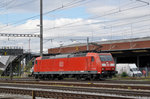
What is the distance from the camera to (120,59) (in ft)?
222

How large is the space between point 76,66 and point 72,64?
96 cm

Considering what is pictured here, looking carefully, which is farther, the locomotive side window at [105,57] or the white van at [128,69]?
the white van at [128,69]

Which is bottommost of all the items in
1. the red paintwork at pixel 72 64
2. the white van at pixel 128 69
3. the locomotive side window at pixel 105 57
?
the white van at pixel 128 69

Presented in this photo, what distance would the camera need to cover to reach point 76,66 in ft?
120

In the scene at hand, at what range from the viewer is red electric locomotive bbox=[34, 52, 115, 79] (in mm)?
33406

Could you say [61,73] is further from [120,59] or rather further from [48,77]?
[120,59]

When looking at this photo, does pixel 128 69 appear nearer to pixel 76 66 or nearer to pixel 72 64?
pixel 72 64

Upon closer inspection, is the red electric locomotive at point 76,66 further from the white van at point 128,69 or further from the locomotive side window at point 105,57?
the white van at point 128,69

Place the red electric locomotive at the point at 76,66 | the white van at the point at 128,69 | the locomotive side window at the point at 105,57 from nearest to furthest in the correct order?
the red electric locomotive at the point at 76,66 → the locomotive side window at the point at 105,57 → the white van at the point at 128,69

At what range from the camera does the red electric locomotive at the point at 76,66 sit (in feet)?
110

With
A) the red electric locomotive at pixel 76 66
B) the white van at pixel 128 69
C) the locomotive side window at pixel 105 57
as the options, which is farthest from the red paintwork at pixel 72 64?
the white van at pixel 128 69

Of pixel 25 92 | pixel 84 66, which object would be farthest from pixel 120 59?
Result: pixel 25 92

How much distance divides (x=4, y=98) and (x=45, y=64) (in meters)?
24.6

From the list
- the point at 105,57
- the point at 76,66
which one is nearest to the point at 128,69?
the point at 76,66
